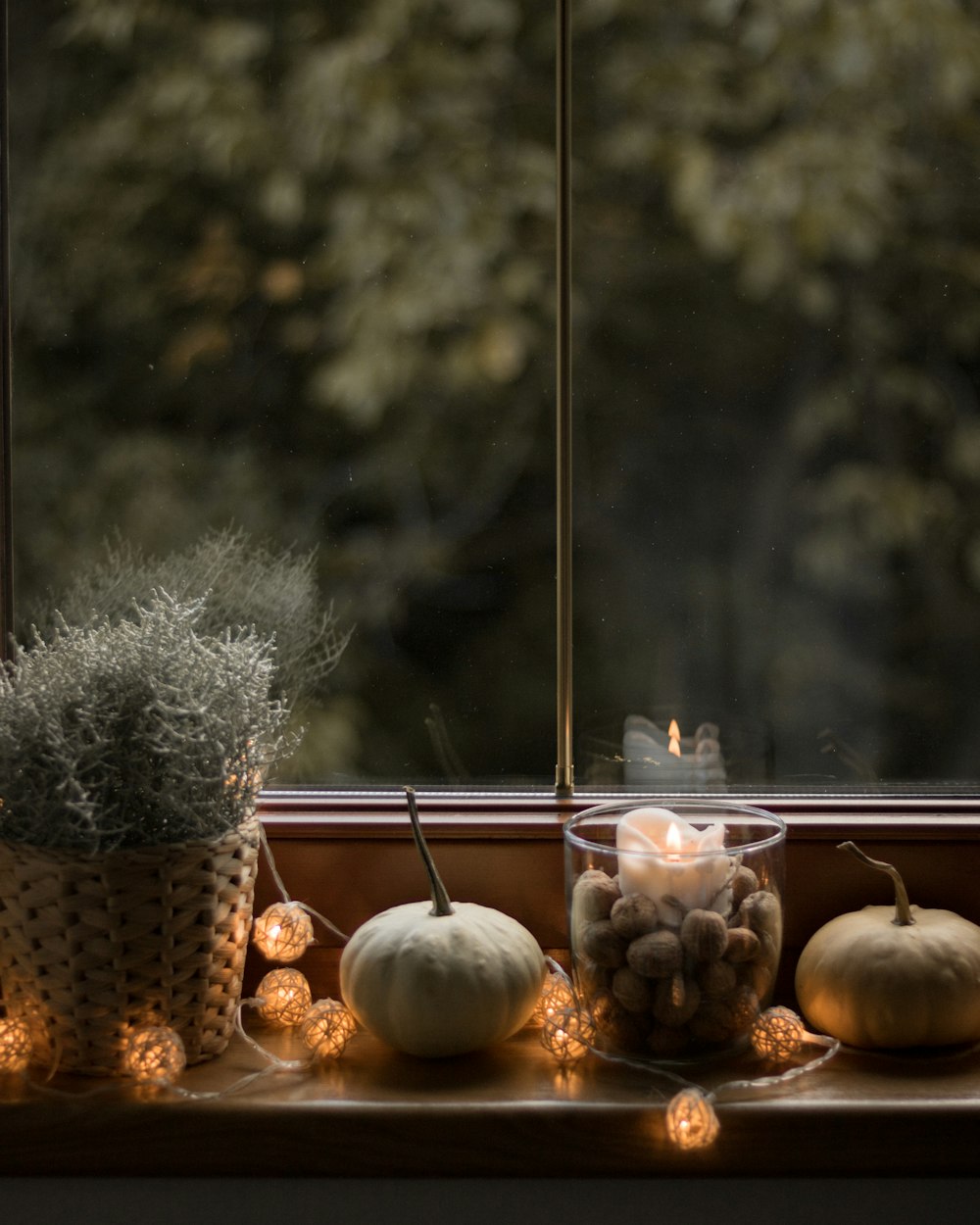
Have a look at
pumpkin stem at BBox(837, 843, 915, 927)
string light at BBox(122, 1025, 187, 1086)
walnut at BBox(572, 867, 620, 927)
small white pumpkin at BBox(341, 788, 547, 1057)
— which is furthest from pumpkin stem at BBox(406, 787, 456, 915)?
pumpkin stem at BBox(837, 843, 915, 927)

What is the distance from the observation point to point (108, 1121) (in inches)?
31.7

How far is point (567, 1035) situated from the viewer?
0.86m

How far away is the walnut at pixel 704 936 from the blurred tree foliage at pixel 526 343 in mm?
283

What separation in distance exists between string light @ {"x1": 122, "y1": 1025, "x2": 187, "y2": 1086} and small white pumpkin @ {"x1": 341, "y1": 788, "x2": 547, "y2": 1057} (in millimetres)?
135

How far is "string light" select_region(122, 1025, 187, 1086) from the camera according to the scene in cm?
81

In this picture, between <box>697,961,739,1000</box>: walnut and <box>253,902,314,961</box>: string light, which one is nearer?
<box>697,961,739,1000</box>: walnut

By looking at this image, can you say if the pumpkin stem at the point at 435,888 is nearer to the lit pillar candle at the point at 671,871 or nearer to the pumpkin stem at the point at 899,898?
the lit pillar candle at the point at 671,871

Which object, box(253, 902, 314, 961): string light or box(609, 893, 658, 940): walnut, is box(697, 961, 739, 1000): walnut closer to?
box(609, 893, 658, 940): walnut

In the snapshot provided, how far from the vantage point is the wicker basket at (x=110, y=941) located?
80 cm

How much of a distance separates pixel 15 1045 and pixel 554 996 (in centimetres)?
42

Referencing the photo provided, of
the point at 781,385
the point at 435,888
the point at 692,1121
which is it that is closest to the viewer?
the point at 692,1121

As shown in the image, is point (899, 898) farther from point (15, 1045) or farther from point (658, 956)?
point (15, 1045)

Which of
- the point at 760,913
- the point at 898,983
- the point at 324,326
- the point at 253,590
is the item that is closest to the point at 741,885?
the point at 760,913

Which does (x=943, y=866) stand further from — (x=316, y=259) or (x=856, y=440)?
(x=316, y=259)
